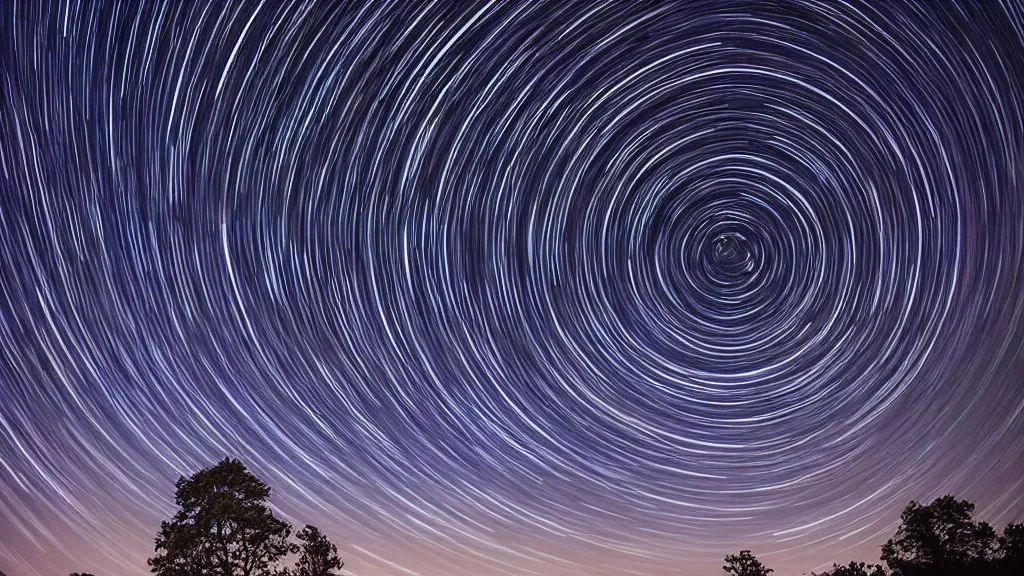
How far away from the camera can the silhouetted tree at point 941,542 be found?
24.6m

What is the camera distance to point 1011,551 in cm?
2538

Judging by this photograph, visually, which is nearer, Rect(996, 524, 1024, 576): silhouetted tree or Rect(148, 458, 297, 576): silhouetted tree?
Rect(148, 458, 297, 576): silhouetted tree

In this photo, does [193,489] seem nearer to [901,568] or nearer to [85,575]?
[85,575]

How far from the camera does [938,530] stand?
2544cm

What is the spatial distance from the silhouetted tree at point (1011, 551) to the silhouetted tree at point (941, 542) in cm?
55

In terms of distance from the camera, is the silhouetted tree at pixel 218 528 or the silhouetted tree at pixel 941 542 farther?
the silhouetted tree at pixel 941 542

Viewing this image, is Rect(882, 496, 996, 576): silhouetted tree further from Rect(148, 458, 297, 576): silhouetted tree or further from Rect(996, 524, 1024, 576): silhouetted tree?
Rect(148, 458, 297, 576): silhouetted tree

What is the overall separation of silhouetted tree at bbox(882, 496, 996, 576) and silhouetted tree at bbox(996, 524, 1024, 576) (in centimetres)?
55

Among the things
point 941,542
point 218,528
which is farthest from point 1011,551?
point 218,528

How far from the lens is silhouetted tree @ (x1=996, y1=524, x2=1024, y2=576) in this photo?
76.6 feet

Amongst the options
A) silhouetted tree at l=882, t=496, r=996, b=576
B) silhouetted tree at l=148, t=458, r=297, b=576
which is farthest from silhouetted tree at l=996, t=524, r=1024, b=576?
silhouetted tree at l=148, t=458, r=297, b=576

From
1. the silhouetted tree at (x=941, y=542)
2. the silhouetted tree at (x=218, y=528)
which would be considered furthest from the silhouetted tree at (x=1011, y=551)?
the silhouetted tree at (x=218, y=528)

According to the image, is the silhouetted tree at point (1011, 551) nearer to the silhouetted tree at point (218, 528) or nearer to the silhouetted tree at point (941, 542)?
the silhouetted tree at point (941, 542)

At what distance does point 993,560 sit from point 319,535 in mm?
26741
